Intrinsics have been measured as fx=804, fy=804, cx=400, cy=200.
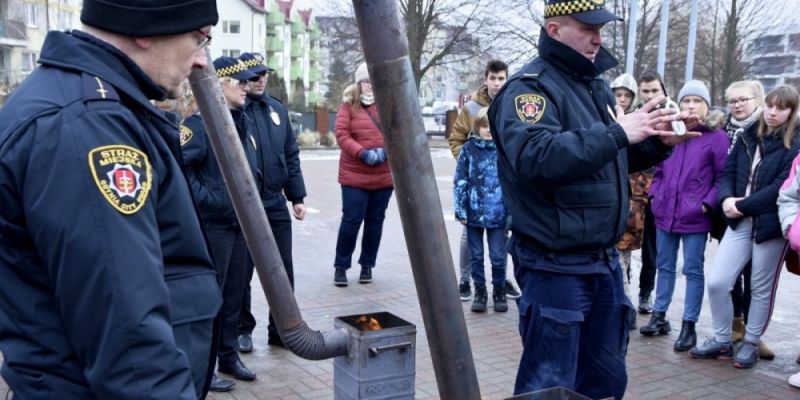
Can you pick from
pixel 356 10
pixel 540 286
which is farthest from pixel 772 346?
pixel 356 10

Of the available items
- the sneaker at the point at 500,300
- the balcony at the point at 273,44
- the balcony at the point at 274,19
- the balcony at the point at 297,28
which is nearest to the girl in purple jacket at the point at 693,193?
the sneaker at the point at 500,300

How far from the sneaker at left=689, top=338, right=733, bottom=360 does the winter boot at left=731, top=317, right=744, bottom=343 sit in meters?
0.35

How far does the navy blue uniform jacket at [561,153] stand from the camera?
10.4 feet

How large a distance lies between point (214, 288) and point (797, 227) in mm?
4132

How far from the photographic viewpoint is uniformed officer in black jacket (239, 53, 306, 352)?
5445 millimetres

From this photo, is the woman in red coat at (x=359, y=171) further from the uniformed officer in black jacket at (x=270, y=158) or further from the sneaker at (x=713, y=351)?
the sneaker at (x=713, y=351)

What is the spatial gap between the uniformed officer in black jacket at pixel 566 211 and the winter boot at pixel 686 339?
2649 mm

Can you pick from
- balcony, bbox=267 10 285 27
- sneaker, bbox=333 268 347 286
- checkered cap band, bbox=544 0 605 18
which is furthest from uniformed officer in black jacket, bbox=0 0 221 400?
balcony, bbox=267 10 285 27

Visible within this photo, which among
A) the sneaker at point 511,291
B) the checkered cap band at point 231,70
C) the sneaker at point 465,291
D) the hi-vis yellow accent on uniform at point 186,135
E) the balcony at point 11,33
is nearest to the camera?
the hi-vis yellow accent on uniform at point 186,135

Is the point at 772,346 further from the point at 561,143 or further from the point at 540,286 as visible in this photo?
the point at 561,143

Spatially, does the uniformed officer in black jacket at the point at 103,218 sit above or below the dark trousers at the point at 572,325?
above

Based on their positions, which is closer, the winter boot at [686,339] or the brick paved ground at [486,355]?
the brick paved ground at [486,355]

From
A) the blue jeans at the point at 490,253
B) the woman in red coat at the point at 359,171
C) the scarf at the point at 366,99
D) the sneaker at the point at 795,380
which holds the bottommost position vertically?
the sneaker at the point at 795,380

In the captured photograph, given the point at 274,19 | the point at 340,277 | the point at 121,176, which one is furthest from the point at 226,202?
the point at 274,19
